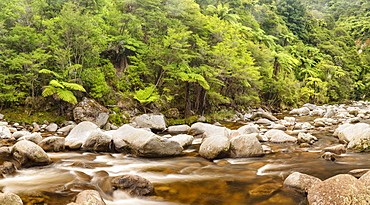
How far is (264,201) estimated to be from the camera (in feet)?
11.6

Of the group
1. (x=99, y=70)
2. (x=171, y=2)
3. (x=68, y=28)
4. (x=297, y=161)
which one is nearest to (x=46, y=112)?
(x=99, y=70)

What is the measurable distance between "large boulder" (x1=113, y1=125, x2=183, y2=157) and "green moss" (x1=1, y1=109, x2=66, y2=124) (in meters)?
7.69

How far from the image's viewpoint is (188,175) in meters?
4.98

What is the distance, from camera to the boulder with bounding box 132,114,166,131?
12797mm

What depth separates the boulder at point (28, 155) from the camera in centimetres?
504

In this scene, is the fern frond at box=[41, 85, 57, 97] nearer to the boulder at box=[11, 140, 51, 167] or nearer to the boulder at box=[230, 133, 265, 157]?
the boulder at box=[11, 140, 51, 167]

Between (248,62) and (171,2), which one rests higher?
(171,2)

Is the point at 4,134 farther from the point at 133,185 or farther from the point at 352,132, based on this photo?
the point at 352,132

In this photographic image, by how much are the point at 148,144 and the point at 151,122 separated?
21.8ft

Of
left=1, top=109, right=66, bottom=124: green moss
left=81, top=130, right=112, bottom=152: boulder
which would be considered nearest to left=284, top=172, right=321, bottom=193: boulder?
left=81, top=130, right=112, bottom=152: boulder

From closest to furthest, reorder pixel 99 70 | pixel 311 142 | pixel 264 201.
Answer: pixel 264 201 < pixel 311 142 < pixel 99 70

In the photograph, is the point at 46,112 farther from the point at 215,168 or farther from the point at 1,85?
the point at 215,168

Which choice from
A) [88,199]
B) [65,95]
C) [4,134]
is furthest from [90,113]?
[88,199]

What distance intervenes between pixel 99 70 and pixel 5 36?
5.66 metres
